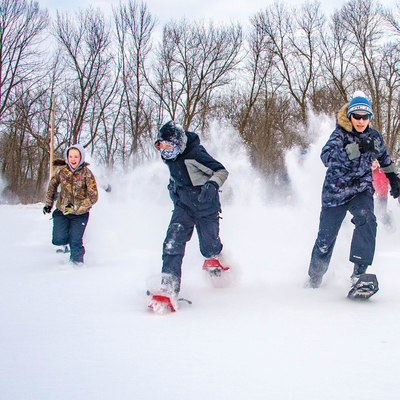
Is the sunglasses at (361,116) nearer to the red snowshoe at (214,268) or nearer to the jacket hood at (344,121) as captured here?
the jacket hood at (344,121)

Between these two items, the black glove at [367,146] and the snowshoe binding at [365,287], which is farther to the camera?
the black glove at [367,146]

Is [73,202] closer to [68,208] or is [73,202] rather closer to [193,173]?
[68,208]

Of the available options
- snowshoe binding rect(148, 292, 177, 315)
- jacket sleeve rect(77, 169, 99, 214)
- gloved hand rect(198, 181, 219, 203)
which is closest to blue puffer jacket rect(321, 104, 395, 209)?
gloved hand rect(198, 181, 219, 203)

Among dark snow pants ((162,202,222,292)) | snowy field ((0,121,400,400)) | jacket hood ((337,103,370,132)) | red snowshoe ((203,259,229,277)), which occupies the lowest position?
snowy field ((0,121,400,400))

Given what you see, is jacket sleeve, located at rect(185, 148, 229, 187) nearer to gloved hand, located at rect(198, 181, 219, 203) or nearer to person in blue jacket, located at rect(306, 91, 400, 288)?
gloved hand, located at rect(198, 181, 219, 203)

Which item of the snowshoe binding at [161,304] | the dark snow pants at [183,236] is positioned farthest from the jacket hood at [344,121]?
the snowshoe binding at [161,304]

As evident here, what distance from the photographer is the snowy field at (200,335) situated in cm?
142

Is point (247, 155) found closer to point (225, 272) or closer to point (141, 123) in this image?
point (141, 123)

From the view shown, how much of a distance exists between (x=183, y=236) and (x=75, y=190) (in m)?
2.11

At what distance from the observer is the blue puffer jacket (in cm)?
285

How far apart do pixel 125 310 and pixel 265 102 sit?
22.7 m

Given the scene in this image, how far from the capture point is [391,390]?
1354 mm

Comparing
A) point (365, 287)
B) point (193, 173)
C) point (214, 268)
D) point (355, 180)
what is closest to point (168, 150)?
point (193, 173)

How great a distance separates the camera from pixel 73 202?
14.9ft
